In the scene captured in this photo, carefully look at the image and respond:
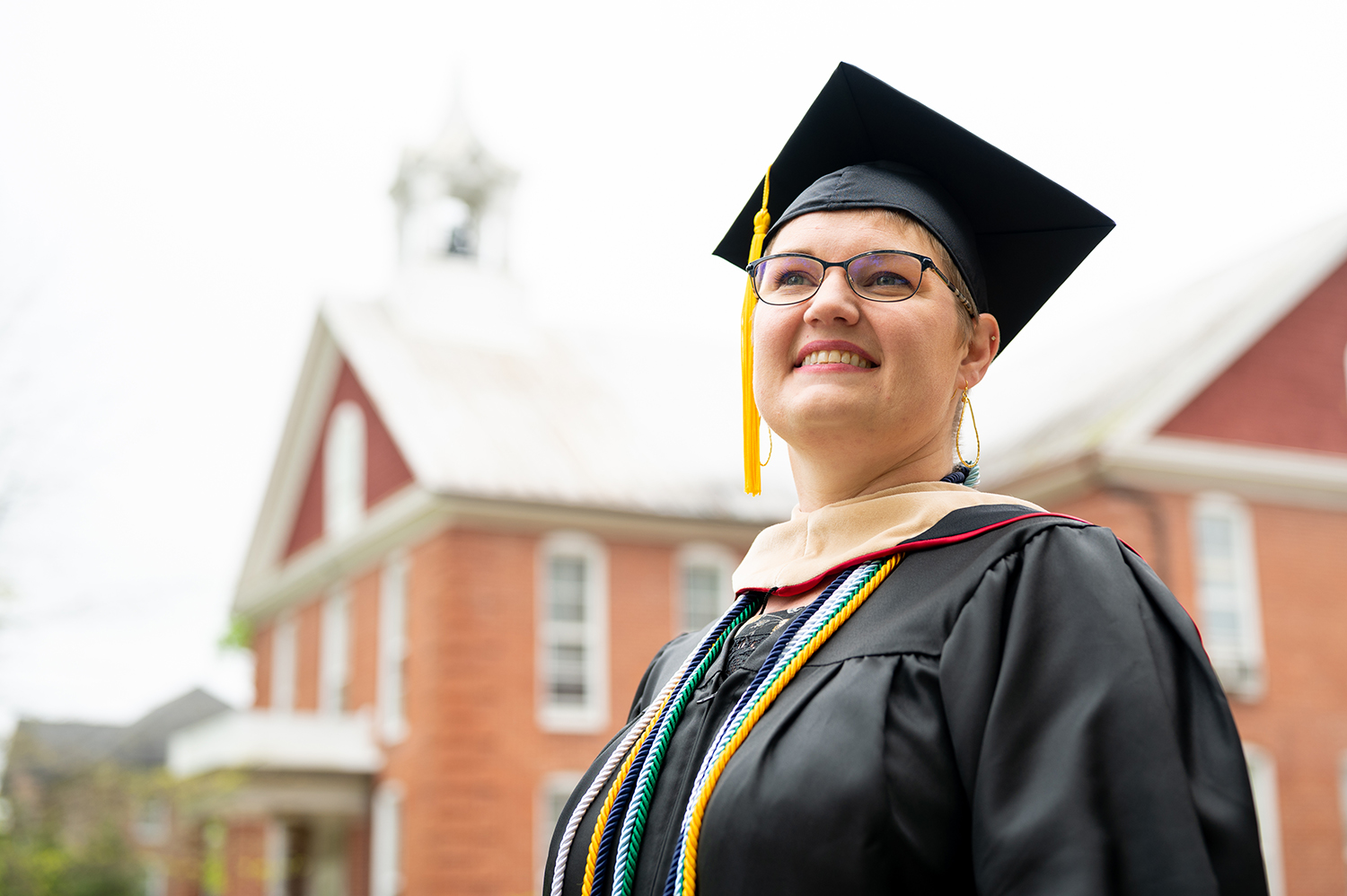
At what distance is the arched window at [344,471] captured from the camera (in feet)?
67.8

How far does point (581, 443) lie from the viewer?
774 inches

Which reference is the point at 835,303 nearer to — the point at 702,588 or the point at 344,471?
the point at 702,588

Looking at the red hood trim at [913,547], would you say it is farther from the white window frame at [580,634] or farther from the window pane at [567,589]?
the window pane at [567,589]

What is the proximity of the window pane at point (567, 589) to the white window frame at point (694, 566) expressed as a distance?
1270 mm

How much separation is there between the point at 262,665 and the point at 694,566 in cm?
918

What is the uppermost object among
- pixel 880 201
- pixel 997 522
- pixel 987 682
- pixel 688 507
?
pixel 688 507

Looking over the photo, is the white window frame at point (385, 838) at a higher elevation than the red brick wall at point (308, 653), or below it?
below

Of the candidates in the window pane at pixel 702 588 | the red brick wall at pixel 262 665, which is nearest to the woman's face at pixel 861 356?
the window pane at pixel 702 588

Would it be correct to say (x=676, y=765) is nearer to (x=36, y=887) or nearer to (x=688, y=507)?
(x=36, y=887)

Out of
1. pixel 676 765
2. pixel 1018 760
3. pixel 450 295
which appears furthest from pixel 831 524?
pixel 450 295

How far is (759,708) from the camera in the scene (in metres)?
1.91

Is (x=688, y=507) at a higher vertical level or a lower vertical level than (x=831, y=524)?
higher

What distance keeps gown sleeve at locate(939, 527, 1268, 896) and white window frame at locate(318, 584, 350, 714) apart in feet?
64.8

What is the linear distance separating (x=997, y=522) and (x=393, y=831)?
17898mm
